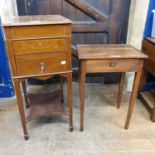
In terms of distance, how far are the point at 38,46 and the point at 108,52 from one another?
535mm

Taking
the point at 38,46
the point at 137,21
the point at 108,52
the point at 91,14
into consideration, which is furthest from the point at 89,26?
the point at 38,46

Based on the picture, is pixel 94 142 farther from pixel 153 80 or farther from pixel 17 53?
pixel 153 80

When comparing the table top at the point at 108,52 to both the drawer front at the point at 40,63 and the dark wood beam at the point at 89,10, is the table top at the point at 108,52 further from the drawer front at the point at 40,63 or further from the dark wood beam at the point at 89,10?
the dark wood beam at the point at 89,10

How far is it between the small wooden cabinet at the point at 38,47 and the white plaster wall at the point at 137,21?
3.15 feet

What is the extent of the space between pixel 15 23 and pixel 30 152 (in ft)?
3.13

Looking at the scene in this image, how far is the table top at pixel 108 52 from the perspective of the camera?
127cm

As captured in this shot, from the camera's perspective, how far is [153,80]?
6.71 ft

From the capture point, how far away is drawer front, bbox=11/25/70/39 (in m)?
1.11

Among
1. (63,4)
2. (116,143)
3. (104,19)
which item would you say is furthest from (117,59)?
(63,4)

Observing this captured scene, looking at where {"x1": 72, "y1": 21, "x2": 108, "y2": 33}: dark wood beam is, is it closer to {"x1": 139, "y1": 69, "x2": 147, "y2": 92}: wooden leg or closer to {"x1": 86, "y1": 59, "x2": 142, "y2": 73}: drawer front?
{"x1": 139, "y1": 69, "x2": 147, "y2": 92}: wooden leg

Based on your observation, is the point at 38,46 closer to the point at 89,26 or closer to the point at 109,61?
the point at 109,61

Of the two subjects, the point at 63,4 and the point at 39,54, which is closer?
the point at 39,54

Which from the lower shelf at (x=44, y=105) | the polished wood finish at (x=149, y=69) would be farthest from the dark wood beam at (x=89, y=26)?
the lower shelf at (x=44, y=105)

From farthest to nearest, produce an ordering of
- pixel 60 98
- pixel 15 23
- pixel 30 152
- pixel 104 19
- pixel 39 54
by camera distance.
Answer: pixel 104 19 < pixel 60 98 < pixel 30 152 < pixel 39 54 < pixel 15 23
